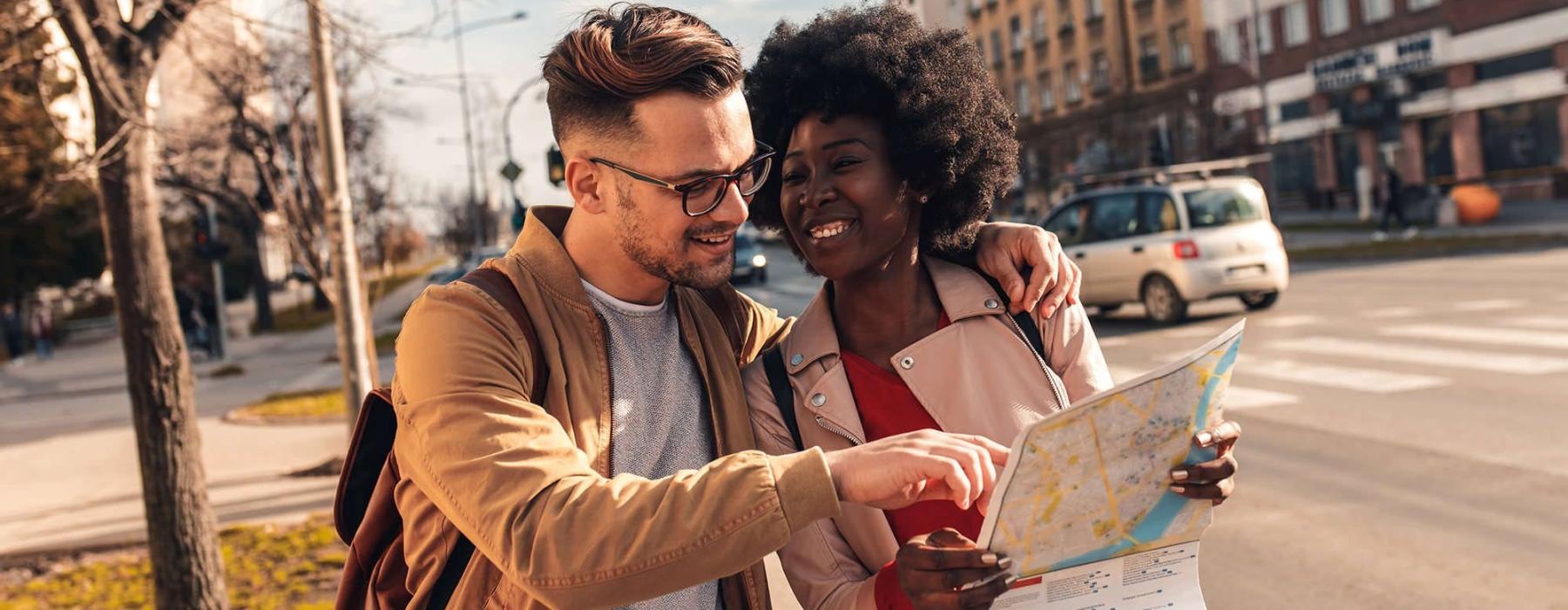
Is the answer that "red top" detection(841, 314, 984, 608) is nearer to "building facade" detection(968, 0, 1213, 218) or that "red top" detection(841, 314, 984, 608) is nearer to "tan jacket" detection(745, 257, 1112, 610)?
"tan jacket" detection(745, 257, 1112, 610)

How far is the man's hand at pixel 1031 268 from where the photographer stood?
2.43 metres

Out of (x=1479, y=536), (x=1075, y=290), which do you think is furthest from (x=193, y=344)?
(x=1075, y=290)

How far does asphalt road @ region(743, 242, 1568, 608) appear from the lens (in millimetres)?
5496

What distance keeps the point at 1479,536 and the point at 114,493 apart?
30.3 feet

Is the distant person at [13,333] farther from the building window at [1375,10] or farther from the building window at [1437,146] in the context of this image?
the building window at [1375,10]

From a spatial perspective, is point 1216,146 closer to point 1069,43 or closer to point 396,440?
point 1069,43

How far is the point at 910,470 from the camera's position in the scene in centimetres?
165

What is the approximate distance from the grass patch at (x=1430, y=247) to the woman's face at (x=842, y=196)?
21965 mm

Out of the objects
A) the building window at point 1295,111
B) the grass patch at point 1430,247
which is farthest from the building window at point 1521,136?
the grass patch at point 1430,247

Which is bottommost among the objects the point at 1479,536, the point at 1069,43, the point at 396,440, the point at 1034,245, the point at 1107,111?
the point at 1479,536

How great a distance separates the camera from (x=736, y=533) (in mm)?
1613

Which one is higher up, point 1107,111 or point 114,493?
point 1107,111

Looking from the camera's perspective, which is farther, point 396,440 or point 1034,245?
point 1034,245

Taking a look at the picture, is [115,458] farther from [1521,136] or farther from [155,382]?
[1521,136]
